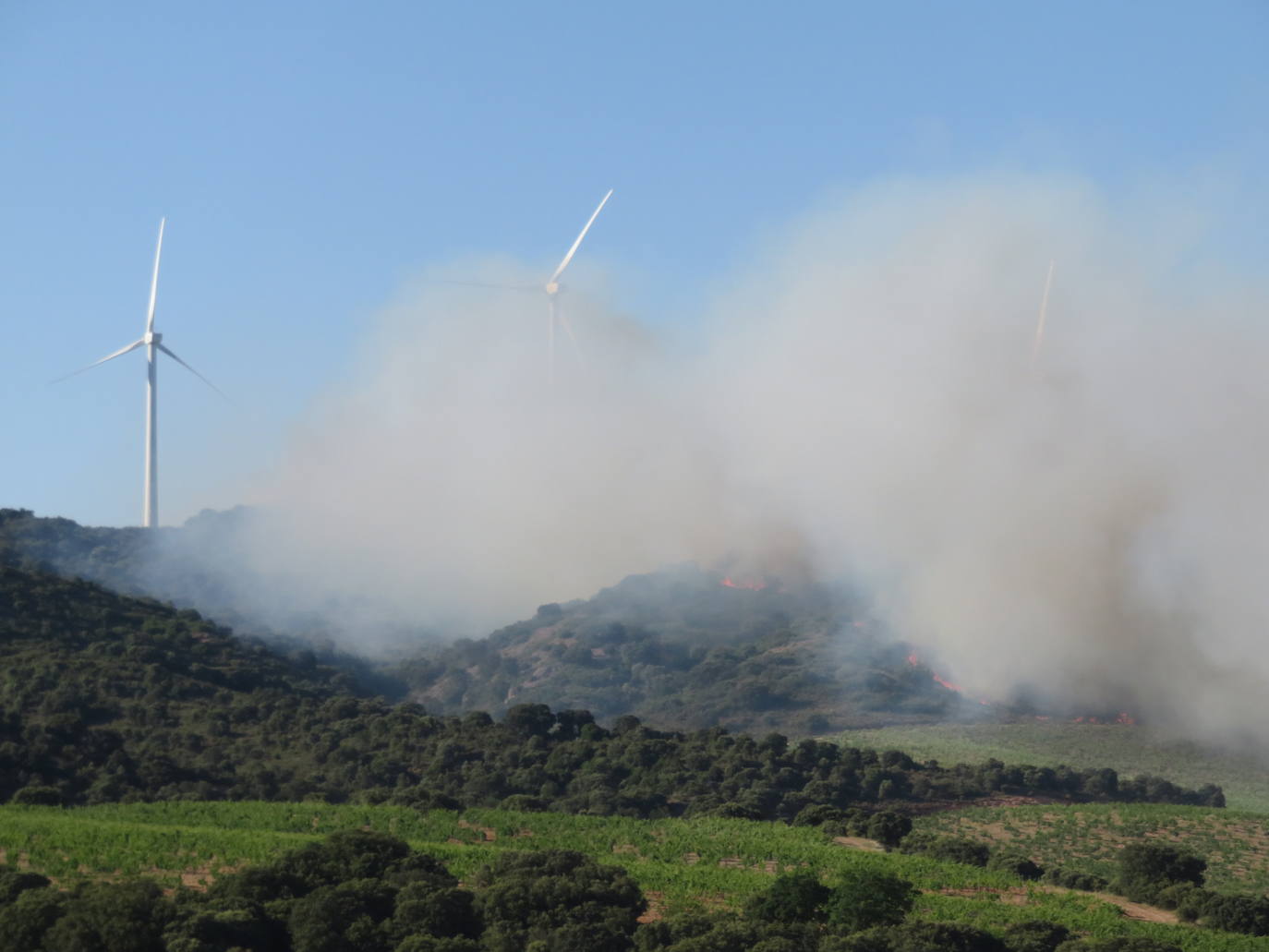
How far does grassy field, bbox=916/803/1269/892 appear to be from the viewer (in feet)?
262

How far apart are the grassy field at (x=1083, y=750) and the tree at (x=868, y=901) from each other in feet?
196

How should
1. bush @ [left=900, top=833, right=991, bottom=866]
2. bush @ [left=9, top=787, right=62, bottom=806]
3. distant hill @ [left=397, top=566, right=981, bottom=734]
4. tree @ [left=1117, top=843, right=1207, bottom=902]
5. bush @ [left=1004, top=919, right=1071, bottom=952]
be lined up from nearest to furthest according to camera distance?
bush @ [left=1004, top=919, right=1071, bottom=952]
tree @ [left=1117, top=843, right=1207, bottom=902]
bush @ [left=900, top=833, right=991, bottom=866]
bush @ [left=9, top=787, right=62, bottom=806]
distant hill @ [left=397, top=566, right=981, bottom=734]

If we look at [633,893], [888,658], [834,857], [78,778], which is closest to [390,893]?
[633,893]

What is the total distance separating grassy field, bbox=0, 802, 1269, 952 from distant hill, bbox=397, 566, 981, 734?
76378 mm

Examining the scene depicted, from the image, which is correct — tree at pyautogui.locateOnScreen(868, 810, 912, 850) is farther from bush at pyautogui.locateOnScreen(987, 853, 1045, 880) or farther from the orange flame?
the orange flame

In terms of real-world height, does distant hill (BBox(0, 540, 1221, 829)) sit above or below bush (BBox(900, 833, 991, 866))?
above

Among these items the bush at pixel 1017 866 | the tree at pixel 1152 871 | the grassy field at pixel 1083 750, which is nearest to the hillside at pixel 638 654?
the grassy field at pixel 1083 750

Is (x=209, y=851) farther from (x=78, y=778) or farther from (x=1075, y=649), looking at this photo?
(x=1075, y=649)

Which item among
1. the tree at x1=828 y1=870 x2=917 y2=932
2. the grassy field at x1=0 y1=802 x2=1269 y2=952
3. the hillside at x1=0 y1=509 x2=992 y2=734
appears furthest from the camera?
the hillside at x1=0 y1=509 x2=992 y2=734

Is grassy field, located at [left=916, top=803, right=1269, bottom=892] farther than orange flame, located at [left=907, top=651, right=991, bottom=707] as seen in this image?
No

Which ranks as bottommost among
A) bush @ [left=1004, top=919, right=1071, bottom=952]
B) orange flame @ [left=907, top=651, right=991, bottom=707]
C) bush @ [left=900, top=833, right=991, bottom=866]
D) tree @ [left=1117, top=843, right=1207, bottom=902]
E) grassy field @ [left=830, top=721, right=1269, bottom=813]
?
bush @ [left=1004, top=919, right=1071, bottom=952]

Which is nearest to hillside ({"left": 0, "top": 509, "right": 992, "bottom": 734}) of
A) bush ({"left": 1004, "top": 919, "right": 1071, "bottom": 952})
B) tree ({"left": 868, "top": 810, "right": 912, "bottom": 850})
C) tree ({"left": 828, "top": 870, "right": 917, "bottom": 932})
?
tree ({"left": 868, "top": 810, "right": 912, "bottom": 850})

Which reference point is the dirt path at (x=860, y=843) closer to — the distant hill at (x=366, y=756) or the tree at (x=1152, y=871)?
the distant hill at (x=366, y=756)

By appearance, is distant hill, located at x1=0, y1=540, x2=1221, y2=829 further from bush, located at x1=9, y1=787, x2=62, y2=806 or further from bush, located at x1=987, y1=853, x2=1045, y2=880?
bush, located at x1=987, y1=853, x2=1045, y2=880
